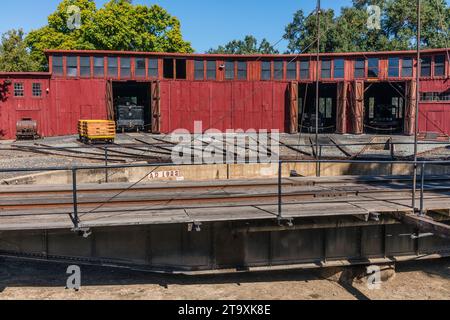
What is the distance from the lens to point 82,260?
968 centimetres

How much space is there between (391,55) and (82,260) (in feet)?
114

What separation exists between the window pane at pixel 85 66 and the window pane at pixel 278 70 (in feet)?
51.4

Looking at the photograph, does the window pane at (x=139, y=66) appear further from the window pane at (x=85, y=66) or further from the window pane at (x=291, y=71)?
the window pane at (x=291, y=71)

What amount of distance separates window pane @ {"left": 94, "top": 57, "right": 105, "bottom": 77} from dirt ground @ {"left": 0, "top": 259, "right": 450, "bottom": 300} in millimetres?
25631

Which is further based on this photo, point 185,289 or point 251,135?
point 251,135

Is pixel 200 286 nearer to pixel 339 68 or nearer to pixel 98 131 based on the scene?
pixel 98 131

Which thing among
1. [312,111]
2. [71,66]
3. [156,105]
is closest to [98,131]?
[156,105]

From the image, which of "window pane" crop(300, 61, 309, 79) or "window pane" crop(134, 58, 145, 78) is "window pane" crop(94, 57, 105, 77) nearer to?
"window pane" crop(134, 58, 145, 78)

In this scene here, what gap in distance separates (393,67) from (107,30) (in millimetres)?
35120

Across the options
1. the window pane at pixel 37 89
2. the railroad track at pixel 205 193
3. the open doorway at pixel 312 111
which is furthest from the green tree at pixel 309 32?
the railroad track at pixel 205 193

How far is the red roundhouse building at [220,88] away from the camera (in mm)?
35219

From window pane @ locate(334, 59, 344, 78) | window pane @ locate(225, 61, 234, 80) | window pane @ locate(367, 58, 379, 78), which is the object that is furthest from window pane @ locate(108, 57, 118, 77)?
window pane @ locate(367, 58, 379, 78)
